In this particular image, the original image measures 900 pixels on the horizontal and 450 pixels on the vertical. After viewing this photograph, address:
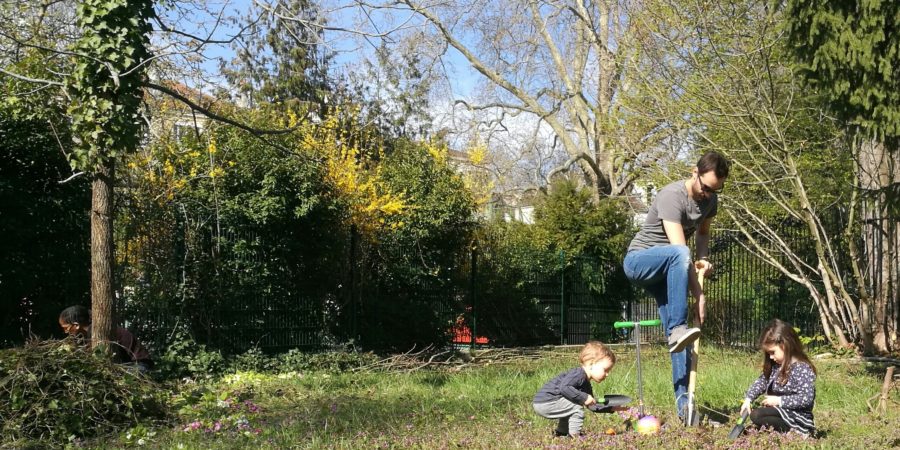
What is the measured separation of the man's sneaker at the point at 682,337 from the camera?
18.2 feet

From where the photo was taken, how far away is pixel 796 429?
19.1 ft

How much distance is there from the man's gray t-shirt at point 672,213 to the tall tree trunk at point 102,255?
5.21m

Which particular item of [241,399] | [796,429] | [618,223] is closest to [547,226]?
[618,223]

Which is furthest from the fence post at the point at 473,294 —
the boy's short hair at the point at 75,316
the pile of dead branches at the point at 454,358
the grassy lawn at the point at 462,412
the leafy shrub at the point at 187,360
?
the boy's short hair at the point at 75,316

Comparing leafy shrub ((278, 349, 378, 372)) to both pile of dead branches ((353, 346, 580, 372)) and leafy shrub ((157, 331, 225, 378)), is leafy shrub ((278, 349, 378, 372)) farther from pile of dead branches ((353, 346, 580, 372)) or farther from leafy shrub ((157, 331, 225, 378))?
leafy shrub ((157, 331, 225, 378))

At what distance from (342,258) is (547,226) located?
6.76 m

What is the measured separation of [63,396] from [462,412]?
3.23 metres

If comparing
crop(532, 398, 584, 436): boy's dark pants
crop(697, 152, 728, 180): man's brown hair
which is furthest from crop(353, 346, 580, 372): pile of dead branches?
crop(697, 152, 728, 180): man's brown hair

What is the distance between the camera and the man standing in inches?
227

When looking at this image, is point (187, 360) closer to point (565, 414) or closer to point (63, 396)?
point (63, 396)

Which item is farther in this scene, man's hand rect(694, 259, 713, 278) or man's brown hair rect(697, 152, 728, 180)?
A: man's hand rect(694, 259, 713, 278)

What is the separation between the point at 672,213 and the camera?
5879mm

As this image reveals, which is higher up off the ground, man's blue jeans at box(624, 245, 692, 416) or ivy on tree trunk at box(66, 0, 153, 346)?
ivy on tree trunk at box(66, 0, 153, 346)

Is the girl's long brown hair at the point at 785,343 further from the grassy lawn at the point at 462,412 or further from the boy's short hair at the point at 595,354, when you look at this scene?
the boy's short hair at the point at 595,354
